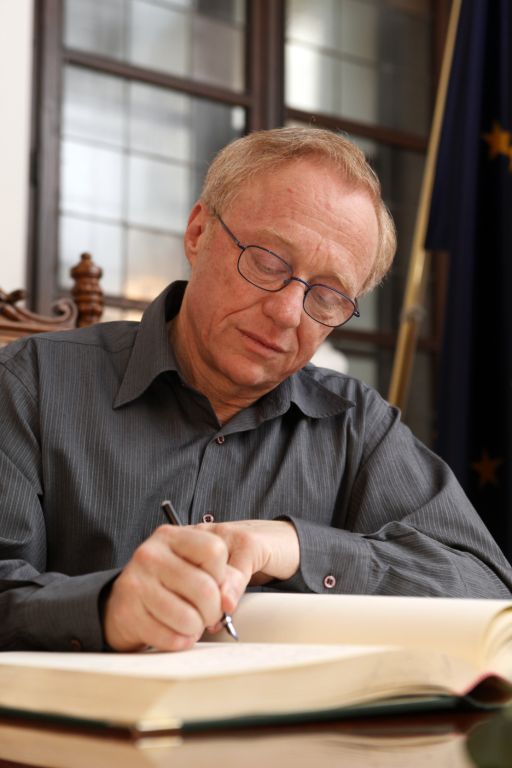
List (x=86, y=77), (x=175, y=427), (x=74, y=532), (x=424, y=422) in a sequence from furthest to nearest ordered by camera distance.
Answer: (x=424, y=422) < (x=86, y=77) < (x=175, y=427) < (x=74, y=532)

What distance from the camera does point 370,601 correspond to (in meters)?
0.98

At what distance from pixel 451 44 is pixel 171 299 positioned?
229 centimetres

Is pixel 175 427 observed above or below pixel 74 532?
above

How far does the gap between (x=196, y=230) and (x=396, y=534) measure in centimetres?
60

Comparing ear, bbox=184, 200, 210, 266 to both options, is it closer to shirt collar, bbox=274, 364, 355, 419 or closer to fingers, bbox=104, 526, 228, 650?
shirt collar, bbox=274, 364, 355, 419

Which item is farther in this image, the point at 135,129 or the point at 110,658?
the point at 135,129

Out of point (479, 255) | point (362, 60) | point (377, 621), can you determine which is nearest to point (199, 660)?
point (377, 621)

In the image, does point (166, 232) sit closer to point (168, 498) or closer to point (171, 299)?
point (171, 299)

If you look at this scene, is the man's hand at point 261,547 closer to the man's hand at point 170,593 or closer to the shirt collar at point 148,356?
the man's hand at point 170,593

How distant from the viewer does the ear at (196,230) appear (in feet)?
5.28

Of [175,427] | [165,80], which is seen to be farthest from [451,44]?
[175,427]

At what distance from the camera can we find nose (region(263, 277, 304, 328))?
1453 mm

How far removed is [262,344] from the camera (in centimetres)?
147

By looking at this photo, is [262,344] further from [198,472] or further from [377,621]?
[377,621]
